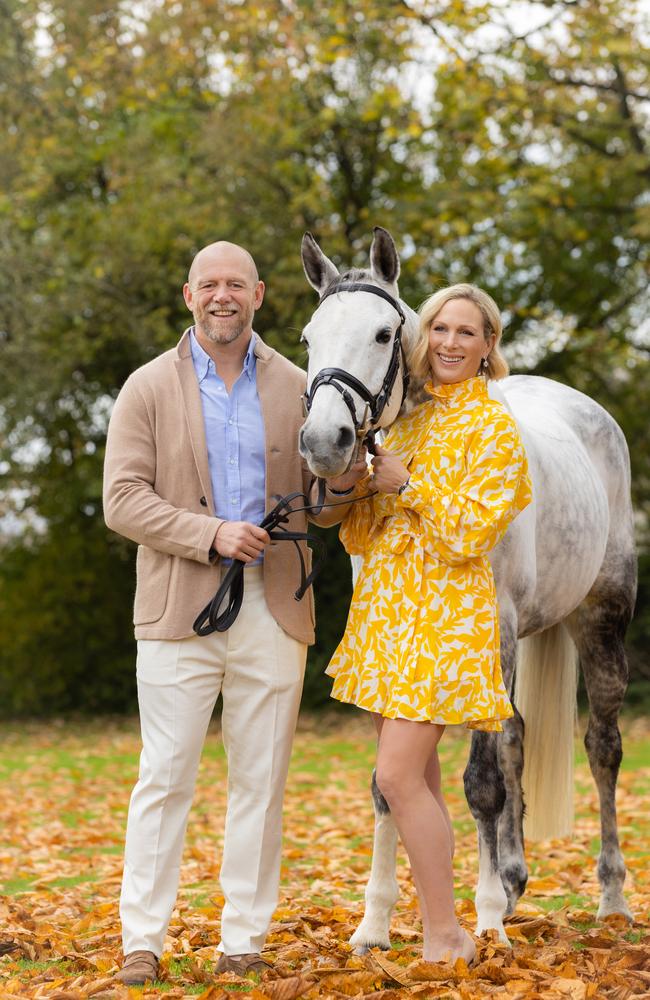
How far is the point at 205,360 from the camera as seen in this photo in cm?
351

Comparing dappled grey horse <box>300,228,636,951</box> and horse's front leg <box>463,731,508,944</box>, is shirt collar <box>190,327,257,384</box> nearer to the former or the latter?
dappled grey horse <box>300,228,636,951</box>

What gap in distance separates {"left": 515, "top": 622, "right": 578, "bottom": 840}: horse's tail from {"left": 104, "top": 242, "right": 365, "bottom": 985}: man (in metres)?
1.79

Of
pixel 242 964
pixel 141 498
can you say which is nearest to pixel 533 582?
pixel 141 498

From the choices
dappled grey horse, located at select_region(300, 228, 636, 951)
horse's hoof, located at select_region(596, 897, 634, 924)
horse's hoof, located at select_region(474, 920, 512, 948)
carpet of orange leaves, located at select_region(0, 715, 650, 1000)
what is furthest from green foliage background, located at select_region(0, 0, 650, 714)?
horse's hoof, located at select_region(474, 920, 512, 948)

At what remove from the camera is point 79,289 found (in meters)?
13.1

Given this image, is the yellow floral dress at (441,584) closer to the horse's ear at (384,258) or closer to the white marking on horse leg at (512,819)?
the horse's ear at (384,258)

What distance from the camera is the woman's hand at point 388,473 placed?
3.19 meters

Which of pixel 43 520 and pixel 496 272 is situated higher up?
pixel 496 272

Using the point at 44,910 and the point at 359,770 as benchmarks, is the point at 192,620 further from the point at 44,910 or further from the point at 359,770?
the point at 359,770

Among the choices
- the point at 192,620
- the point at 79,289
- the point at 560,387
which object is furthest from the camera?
the point at 79,289

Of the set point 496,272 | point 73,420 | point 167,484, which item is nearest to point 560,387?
point 167,484

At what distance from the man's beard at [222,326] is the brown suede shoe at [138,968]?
1831 mm

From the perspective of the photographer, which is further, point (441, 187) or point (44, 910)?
point (441, 187)

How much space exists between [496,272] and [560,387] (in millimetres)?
8758
